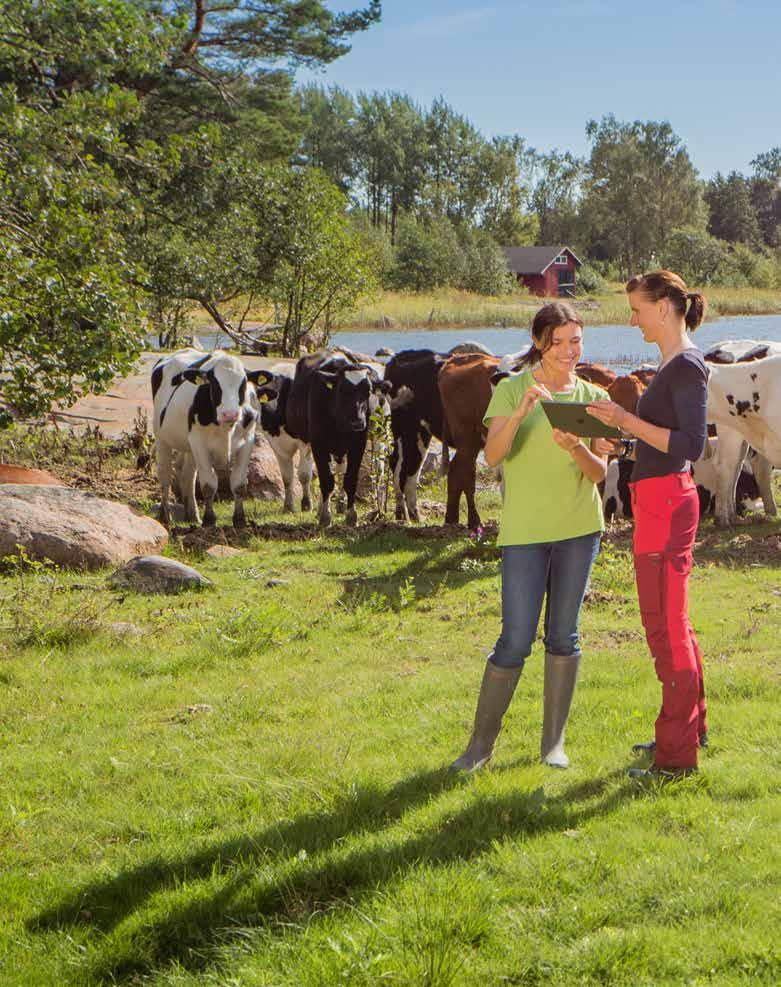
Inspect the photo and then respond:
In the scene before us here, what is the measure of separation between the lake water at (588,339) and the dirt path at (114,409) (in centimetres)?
1760

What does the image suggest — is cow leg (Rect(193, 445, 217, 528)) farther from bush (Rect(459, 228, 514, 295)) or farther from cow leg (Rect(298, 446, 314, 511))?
bush (Rect(459, 228, 514, 295))

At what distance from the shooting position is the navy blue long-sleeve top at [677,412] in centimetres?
493

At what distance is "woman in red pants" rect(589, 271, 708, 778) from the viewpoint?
498cm

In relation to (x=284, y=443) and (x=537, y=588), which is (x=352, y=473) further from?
(x=537, y=588)

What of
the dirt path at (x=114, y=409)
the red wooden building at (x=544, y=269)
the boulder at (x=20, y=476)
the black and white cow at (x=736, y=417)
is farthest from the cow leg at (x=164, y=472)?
the red wooden building at (x=544, y=269)

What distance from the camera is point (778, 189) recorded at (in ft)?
412

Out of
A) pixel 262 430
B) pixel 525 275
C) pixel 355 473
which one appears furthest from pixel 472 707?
pixel 525 275

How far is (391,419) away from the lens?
44.5 feet

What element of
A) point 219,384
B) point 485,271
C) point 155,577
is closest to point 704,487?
point 219,384

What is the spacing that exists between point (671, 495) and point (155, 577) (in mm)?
5821

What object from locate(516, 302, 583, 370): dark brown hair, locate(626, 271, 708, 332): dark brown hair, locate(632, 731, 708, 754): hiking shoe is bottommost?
locate(632, 731, 708, 754): hiking shoe

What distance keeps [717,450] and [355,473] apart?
4.28 m

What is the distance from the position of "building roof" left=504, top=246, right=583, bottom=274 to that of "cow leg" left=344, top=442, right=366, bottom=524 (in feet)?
262

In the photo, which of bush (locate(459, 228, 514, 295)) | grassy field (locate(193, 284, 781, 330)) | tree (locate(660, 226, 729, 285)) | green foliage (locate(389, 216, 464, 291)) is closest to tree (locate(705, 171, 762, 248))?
tree (locate(660, 226, 729, 285))
